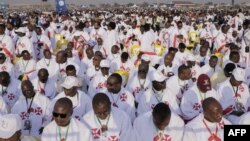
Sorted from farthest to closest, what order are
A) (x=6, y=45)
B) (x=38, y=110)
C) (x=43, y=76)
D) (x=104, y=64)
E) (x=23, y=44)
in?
(x=23, y=44)
(x=6, y=45)
(x=104, y=64)
(x=43, y=76)
(x=38, y=110)

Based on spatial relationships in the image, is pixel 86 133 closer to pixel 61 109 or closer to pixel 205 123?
pixel 61 109

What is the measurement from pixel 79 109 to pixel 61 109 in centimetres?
179

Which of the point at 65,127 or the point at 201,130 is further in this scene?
the point at 201,130

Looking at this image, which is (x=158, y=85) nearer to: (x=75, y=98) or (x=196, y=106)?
(x=196, y=106)

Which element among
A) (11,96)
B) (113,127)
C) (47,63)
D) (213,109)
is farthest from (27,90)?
(47,63)

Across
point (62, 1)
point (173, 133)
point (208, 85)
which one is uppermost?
point (62, 1)

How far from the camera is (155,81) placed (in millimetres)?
7082

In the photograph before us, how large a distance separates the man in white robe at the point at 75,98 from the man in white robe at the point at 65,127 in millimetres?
1231

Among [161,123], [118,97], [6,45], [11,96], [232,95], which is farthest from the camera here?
[6,45]

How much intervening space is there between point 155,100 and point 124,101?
1.72 ft

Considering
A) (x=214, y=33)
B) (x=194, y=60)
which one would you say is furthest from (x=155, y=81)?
(x=214, y=33)

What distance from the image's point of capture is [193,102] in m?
7.20

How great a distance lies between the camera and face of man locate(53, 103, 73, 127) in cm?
498

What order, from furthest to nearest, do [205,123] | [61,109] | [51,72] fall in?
[51,72] < [205,123] < [61,109]
